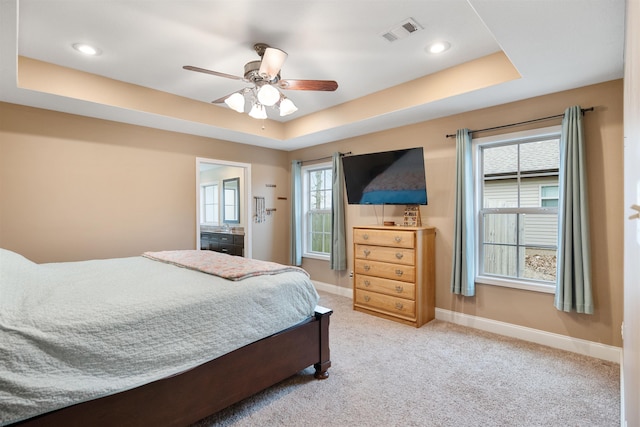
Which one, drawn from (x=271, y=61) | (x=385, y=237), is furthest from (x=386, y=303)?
(x=271, y=61)

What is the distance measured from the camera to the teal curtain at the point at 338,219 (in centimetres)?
454

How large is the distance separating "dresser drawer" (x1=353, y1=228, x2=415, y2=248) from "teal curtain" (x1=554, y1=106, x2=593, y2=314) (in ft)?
4.27

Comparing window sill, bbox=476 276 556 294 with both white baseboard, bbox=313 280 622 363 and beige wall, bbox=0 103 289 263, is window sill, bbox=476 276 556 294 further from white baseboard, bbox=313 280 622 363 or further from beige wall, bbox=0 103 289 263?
beige wall, bbox=0 103 289 263

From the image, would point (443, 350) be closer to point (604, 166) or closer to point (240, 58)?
point (604, 166)

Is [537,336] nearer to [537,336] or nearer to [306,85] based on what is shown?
[537,336]

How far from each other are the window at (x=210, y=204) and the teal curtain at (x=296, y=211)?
237 cm

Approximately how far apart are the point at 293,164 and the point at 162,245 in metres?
2.31

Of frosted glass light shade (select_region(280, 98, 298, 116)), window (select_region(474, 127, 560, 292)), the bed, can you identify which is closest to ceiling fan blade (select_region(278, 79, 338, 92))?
frosted glass light shade (select_region(280, 98, 298, 116))

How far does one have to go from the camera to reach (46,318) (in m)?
1.37

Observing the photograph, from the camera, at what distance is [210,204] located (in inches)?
277

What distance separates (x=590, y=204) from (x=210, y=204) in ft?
21.2

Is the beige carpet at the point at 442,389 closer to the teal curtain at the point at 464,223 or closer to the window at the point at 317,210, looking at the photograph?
the teal curtain at the point at 464,223

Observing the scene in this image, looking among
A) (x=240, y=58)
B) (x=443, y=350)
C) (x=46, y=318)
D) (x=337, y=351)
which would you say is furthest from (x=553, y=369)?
(x=240, y=58)

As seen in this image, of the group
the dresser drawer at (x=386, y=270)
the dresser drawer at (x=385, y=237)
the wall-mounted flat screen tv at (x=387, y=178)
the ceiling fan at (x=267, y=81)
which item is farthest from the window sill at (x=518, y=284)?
the ceiling fan at (x=267, y=81)
